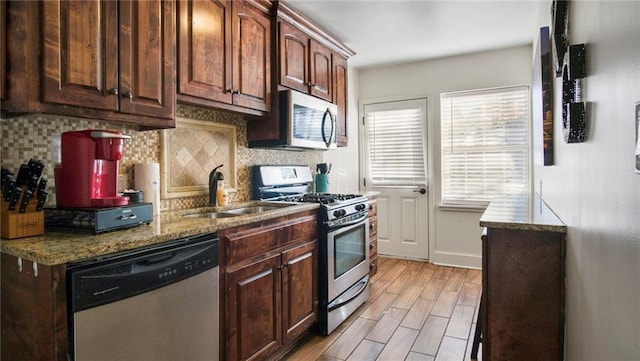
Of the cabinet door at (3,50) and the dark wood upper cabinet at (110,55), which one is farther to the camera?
the dark wood upper cabinet at (110,55)

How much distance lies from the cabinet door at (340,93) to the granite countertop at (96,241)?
208 cm

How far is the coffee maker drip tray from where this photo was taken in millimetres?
1384

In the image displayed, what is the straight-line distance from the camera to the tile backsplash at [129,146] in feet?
5.04

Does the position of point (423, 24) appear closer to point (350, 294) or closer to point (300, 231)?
point (300, 231)

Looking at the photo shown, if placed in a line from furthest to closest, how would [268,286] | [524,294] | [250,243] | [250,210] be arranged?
[250,210] → [268,286] → [250,243] → [524,294]

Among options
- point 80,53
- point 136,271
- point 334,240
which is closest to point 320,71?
point 334,240

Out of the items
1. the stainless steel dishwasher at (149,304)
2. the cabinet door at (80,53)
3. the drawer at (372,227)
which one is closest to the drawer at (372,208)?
the drawer at (372,227)

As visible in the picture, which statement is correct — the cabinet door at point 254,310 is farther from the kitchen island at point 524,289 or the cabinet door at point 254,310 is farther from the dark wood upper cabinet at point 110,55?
the kitchen island at point 524,289

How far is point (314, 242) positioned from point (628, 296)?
1879 millimetres

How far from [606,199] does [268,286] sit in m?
1.61

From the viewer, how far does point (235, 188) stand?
274cm

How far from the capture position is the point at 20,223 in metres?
1.33


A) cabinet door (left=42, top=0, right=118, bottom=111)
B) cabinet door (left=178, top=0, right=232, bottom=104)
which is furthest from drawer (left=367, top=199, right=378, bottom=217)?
cabinet door (left=42, top=0, right=118, bottom=111)

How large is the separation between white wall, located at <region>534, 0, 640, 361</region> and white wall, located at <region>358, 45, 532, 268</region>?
272cm
